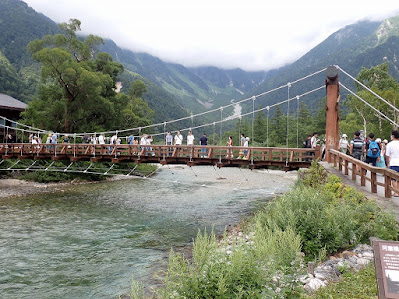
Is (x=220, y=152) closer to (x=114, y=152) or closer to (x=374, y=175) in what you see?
(x=114, y=152)

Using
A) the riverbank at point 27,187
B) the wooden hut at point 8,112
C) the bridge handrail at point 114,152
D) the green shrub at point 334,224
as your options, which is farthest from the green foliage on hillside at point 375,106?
the wooden hut at point 8,112

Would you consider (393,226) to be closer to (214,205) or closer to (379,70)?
(214,205)

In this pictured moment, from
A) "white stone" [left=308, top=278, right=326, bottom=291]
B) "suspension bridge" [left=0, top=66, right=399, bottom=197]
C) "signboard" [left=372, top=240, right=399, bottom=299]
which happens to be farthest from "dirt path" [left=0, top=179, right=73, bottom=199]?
"signboard" [left=372, top=240, right=399, bottom=299]

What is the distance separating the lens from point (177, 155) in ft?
64.3

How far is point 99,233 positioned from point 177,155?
8.09 m

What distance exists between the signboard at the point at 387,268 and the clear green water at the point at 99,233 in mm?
5200

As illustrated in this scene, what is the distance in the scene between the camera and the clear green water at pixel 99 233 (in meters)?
→ 7.85

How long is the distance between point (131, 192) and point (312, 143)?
12.8 meters

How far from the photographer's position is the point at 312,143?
14.8 m

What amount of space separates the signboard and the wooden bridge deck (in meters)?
10.4

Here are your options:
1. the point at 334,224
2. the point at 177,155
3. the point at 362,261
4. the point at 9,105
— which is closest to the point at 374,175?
the point at 334,224

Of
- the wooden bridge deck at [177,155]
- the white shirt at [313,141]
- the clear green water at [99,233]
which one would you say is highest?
the white shirt at [313,141]

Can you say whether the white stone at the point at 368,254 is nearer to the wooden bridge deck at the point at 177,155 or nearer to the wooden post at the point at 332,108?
the wooden post at the point at 332,108

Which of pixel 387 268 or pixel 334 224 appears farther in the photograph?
pixel 334 224
